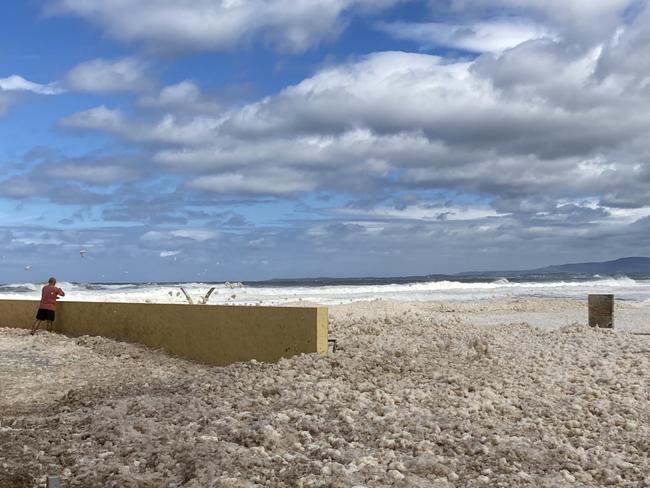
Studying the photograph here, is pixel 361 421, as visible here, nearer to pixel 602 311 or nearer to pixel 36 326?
pixel 602 311

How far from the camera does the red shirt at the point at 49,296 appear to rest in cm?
1265

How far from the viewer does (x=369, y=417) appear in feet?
18.8

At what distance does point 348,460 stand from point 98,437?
209cm

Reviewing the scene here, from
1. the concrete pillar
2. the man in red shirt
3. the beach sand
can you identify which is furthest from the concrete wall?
the concrete pillar

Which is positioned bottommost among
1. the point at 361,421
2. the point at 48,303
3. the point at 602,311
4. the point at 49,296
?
the point at 361,421

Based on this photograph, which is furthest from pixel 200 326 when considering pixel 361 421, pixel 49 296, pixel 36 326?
pixel 361 421

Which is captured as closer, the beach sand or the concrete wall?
the beach sand

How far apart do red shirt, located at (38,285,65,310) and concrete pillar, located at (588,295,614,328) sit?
31.7ft

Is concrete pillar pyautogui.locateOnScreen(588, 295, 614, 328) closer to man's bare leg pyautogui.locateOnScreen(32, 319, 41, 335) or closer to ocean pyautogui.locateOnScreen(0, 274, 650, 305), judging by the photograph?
man's bare leg pyautogui.locateOnScreen(32, 319, 41, 335)

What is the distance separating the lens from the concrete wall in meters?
8.77

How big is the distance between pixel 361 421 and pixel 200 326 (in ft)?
17.6

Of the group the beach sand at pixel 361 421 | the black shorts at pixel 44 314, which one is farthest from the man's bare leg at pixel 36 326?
the beach sand at pixel 361 421

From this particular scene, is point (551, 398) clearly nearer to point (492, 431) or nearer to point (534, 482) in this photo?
point (492, 431)

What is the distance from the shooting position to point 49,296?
1271 centimetres
